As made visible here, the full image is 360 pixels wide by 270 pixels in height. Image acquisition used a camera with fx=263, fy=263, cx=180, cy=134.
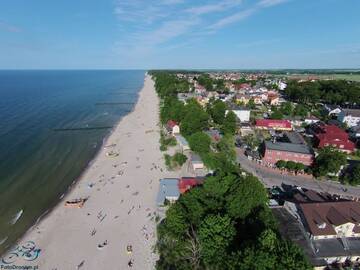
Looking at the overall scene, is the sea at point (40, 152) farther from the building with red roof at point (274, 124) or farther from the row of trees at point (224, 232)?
the building with red roof at point (274, 124)

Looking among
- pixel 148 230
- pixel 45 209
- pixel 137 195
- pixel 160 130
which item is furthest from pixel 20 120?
pixel 148 230

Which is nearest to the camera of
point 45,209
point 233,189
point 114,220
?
point 233,189

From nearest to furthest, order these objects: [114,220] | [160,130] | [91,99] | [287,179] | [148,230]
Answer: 1. [148,230]
2. [114,220]
3. [287,179]
4. [160,130]
5. [91,99]

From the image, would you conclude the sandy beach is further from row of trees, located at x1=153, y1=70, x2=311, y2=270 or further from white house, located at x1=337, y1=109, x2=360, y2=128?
white house, located at x1=337, y1=109, x2=360, y2=128

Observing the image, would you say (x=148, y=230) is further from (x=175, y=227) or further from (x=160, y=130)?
(x=160, y=130)

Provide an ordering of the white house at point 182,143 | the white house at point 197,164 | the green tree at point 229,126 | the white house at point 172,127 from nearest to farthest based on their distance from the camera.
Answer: the white house at point 197,164 → the white house at point 182,143 → the green tree at point 229,126 → the white house at point 172,127

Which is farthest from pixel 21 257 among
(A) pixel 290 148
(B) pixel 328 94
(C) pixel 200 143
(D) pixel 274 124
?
(B) pixel 328 94

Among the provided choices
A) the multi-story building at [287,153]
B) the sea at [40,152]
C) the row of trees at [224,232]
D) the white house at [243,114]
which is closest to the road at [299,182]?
the multi-story building at [287,153]
